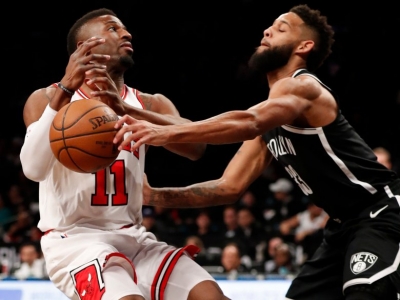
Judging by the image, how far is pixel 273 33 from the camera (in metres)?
4.55

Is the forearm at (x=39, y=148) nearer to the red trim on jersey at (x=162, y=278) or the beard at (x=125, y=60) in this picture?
the beard at (x=125, y=60)

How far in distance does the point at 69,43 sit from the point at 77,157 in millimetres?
1226

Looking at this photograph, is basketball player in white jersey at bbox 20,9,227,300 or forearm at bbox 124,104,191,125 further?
forearm at bbox 124,104,191,125

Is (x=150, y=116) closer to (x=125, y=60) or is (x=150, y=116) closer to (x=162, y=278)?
(x=125, y=60)

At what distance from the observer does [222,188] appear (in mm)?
4703

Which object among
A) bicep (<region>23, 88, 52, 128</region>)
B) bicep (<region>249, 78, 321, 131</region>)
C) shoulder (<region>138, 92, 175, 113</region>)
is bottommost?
shoulder (<region>138, 92, 175, 113</region>)

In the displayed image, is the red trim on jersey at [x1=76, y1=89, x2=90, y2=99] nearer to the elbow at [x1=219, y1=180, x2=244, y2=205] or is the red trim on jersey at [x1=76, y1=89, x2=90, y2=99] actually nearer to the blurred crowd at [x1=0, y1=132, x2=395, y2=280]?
the elbow at [x1=219, y1=180, x2=244, y2=205]

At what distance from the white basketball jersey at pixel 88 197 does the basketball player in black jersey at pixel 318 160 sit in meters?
0.56

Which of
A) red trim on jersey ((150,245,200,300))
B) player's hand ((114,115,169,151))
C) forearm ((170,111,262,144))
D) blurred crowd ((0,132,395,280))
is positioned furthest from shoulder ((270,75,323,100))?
blurred crowd ((0,132,395,280))

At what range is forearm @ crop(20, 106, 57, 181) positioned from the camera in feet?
11.9

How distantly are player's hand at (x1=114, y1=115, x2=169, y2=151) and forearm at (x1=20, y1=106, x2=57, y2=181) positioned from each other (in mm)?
432

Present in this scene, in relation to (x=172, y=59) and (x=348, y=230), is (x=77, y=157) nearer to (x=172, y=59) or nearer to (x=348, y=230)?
(x=348, y=230)

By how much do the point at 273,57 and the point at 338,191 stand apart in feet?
3.31

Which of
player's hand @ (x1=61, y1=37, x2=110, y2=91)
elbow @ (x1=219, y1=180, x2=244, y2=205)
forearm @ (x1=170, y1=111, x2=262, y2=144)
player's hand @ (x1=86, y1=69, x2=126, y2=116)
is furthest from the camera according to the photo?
elbow @ (x1=219, y1=180, x2=244, y2=205)
